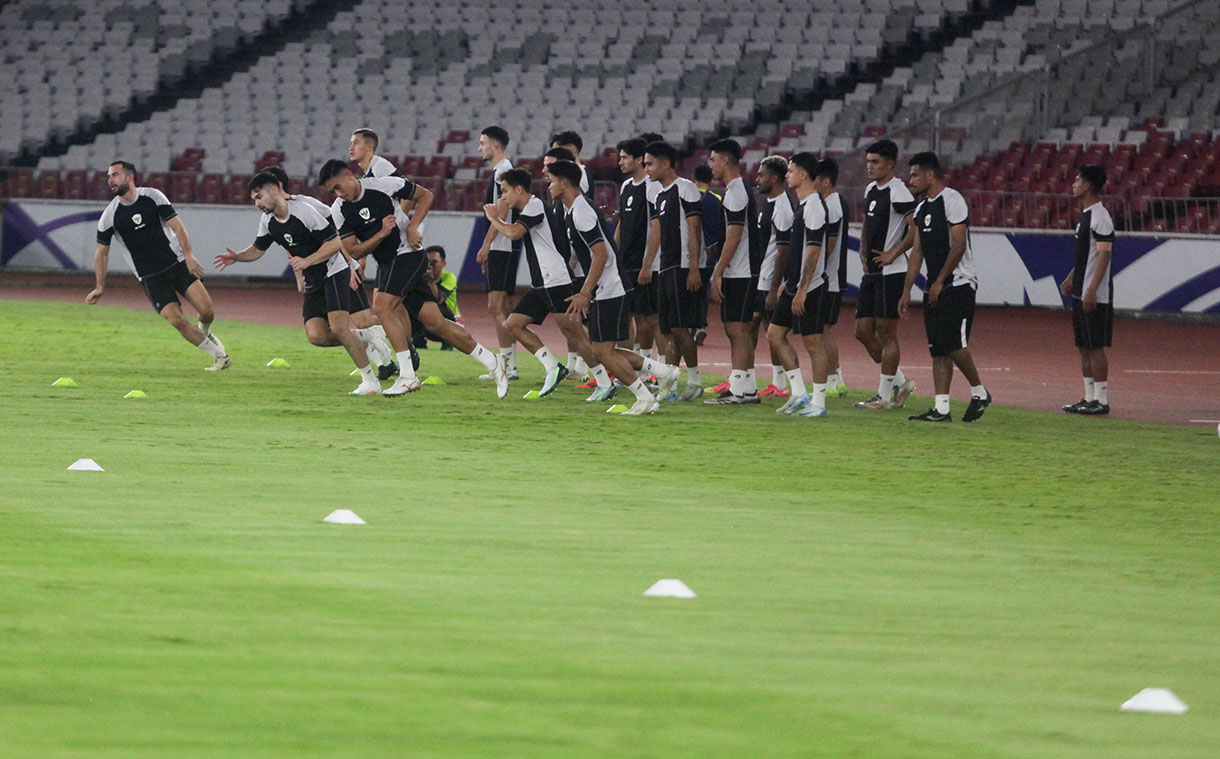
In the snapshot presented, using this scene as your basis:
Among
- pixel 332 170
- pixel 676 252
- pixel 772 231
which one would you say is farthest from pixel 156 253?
pixel 772 231

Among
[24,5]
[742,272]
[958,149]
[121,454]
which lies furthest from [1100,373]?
[24,5]

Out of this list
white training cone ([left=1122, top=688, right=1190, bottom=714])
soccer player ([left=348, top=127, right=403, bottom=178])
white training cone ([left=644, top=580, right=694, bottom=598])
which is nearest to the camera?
white training cone ([left=1122, top=688, right=1190, bottom=714])

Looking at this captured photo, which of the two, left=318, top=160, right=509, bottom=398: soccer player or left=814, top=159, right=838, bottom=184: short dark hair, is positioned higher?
left=814, top=159, right=838, bottom=184: short dark hair

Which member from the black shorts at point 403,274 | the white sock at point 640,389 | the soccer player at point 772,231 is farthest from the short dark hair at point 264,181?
the soccer player at point 772,231

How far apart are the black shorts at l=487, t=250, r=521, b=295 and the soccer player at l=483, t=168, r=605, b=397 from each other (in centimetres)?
162

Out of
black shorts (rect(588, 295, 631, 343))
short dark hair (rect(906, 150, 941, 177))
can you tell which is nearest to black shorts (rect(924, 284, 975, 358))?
short dark hair (rect(906, 150, 941, 177))

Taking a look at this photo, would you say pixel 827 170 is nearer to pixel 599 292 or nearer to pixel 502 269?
pixel 599 292

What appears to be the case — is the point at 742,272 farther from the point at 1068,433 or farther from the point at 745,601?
the point at 745,601

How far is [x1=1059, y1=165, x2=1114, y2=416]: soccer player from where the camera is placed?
13.7m

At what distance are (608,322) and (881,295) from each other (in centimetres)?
265

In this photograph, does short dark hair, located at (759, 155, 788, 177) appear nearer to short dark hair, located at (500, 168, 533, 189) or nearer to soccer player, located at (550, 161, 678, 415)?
soccer player, located at (550, 161, 678, 415)

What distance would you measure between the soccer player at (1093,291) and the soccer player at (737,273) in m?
2.73

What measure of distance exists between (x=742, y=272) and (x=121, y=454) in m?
6.08

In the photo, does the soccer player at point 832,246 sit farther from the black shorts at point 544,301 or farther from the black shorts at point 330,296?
the black shorts at point 330,296
